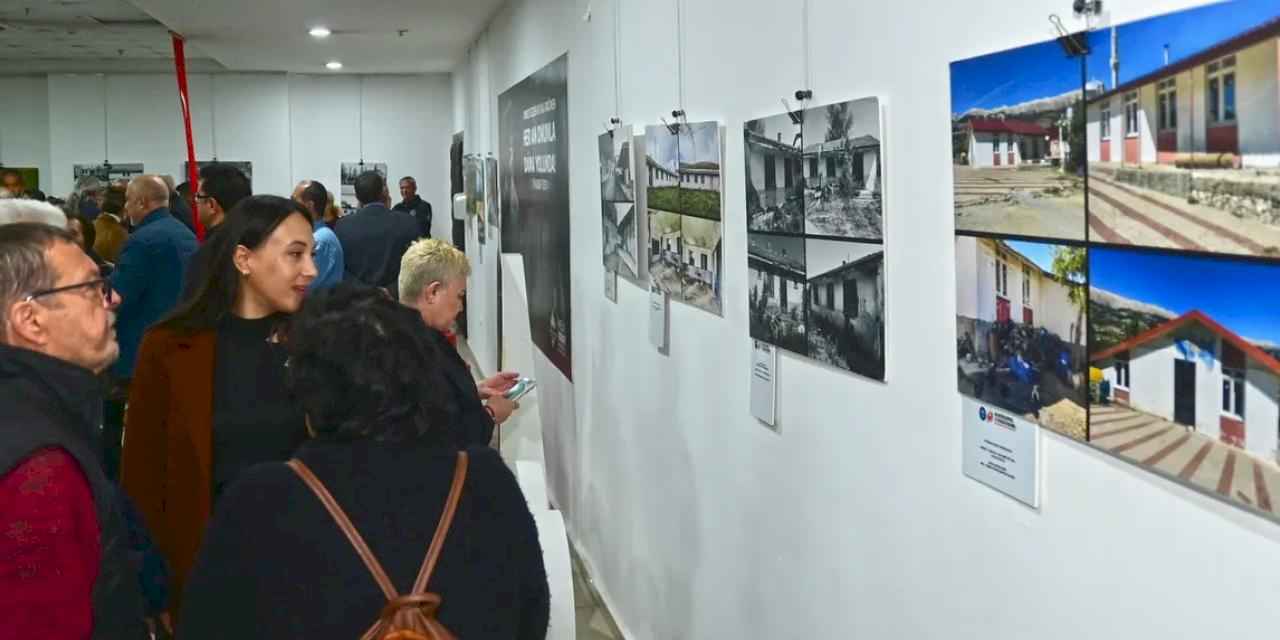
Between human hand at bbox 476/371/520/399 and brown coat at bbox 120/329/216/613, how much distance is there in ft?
3.23

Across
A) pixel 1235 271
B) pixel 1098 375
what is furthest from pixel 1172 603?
pixel 1235 271

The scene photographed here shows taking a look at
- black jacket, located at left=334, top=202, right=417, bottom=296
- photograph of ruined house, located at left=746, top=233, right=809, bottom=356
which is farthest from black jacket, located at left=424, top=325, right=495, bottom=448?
black jacket, located at left=334, top=202, right=417, bottom=296

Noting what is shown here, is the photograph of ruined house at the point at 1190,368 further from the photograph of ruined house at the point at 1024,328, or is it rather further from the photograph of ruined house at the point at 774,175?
the photograph of ruined house at the point at 774,175

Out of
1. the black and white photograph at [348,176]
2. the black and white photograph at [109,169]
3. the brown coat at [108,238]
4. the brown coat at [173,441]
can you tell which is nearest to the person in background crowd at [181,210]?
the brown coat at [108,238]

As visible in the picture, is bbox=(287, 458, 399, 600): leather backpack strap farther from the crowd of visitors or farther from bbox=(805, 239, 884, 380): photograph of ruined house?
bbox=(805, 239, 884, 380): photograph of ruined house

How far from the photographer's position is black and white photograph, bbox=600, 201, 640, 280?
4.39 metres

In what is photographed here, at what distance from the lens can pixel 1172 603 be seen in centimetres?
150

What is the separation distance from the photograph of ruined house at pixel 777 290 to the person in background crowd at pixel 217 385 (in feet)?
3.50

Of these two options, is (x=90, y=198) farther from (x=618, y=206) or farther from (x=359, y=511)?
(x=359, y=511)

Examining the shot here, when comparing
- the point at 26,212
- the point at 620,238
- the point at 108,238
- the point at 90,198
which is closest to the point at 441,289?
the point at 620,238

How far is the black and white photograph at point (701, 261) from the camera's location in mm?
3357

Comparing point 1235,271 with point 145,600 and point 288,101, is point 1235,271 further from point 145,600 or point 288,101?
point 288,101

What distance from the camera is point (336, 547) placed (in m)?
1.72

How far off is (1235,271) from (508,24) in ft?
25.3
